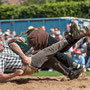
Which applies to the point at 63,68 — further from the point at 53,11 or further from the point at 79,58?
the point at 53,11

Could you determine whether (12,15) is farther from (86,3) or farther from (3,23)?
(86,3)

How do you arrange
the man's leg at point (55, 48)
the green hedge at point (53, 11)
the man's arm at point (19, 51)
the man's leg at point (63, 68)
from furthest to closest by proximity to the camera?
the green hedge at point (53, 11) < the man's leg at point (63, 68) < the man's leg at point (55, 48) < the man's arm at point (19, 51)

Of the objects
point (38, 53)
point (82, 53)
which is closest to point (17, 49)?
point (38, 53)

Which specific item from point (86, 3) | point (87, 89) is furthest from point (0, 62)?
point (86, 3)

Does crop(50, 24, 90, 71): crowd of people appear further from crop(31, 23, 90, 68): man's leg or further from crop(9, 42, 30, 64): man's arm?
crop(9, 42, 30, 64): man's arm

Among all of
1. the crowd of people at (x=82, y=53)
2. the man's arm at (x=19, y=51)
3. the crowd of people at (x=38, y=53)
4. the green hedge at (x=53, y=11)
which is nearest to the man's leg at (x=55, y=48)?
the crowd of people at (x=38, y=53)

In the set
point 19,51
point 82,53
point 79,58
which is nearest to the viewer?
point 19,51

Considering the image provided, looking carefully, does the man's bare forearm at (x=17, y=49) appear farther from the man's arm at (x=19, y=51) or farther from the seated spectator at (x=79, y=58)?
the seated spectator at (x=79, y=58)

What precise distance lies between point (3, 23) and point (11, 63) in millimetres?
11343

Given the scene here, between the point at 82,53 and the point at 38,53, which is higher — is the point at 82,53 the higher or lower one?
the lower one

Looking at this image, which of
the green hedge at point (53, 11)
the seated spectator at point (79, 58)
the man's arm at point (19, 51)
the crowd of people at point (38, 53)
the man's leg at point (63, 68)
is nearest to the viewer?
the crowd of people at point (38, 53)

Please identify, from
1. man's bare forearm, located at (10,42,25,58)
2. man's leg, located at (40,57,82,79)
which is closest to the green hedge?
man's leg, located at (40,57,82,79)

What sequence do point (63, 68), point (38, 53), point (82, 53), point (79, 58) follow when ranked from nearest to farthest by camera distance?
→ point (38, 53) → point (63, 68) → point (79, 58) → point (82, 53)

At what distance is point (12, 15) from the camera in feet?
70.3
